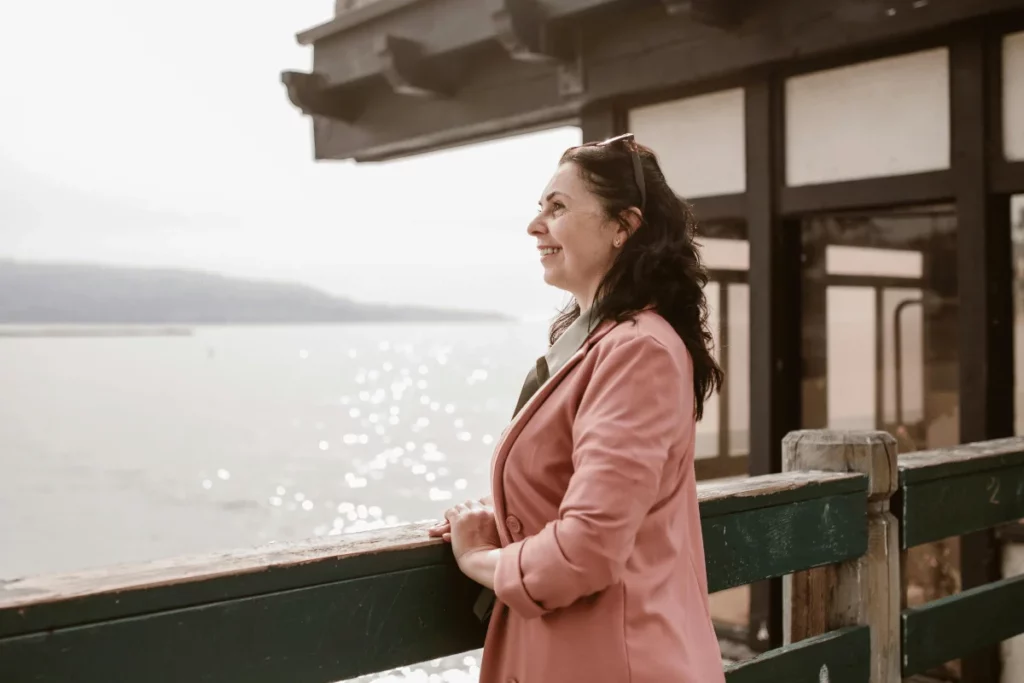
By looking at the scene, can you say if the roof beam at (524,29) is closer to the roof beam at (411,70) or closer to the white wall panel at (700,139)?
the white wall panel at (700,139)

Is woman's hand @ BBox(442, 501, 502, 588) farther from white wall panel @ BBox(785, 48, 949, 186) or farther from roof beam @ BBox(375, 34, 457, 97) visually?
roof beam @ BBox(375, 34, 457, 97)

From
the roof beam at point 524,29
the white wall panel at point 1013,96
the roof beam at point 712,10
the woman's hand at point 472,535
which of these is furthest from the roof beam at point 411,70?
the woman's hand at point 472,535

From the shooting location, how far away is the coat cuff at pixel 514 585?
155cm

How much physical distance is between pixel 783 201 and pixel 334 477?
4148 cm

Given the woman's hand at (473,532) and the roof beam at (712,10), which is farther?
the roof beam at (712,10)

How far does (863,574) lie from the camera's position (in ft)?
8.51

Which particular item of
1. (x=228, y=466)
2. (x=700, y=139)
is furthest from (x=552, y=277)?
(x=228, y=466)

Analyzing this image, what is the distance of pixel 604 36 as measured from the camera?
581 centimetres

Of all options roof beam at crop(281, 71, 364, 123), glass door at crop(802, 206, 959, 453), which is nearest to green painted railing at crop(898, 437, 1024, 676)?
glass door at crop(802, 206, 959, 453)

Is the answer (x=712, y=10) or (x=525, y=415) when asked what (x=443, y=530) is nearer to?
(x=525, y=415)

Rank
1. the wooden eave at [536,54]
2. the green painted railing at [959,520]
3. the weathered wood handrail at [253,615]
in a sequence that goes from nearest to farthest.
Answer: the weathered wood handrail at [253,615]
the green painted railing at [959,520]
the wooden eave at [536,54]

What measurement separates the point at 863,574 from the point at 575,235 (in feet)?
4.56

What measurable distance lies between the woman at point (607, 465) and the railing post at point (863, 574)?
0.93 meters

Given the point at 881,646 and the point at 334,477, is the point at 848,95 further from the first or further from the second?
the point at 334,477
